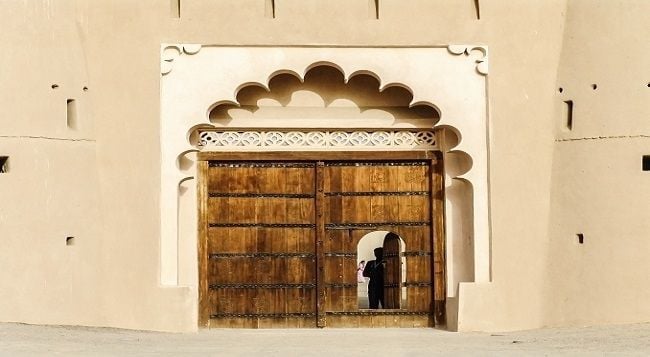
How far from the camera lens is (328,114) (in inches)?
634

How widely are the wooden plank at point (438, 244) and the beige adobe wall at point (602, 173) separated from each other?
132 cm

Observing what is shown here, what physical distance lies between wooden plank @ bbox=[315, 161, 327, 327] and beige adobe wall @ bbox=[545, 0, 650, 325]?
2.62 m

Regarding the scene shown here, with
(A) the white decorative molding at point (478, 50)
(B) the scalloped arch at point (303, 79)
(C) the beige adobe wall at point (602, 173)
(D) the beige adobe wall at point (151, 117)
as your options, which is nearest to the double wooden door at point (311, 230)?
(B) the scalloped arch at point (303, 79)

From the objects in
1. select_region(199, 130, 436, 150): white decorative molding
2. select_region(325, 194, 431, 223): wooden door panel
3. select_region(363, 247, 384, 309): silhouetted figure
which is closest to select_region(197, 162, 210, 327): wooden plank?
select_region(199, 130, 436, 150): white decorative molding

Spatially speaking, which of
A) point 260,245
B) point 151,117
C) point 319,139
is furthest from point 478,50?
point 151,117

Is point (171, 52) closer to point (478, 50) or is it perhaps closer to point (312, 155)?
point (312, 155)

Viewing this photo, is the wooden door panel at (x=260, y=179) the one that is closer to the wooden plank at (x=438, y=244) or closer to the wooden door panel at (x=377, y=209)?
the wooden door panel at (x=377, y=209)

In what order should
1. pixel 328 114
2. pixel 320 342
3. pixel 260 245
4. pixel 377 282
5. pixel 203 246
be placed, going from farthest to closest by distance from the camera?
pixel 377 282, pixel 328 114, pixel 260 245, pixel 203 246, pixel 320 342

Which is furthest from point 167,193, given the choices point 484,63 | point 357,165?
point 484,63

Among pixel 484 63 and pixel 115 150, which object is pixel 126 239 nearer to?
pixel 115 150

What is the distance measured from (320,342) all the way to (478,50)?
157 inches

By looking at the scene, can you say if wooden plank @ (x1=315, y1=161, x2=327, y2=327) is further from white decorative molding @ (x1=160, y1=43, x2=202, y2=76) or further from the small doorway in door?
white decorative molding @ (x1=160, y1=43, x2=202, y2=76)

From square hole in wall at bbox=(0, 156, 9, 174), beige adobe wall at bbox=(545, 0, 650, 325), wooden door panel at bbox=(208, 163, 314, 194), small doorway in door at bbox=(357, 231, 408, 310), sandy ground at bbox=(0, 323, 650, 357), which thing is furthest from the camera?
small doorway in door at bbox=(357, 231, 408, 310)

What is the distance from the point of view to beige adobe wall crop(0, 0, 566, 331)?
1480cm
